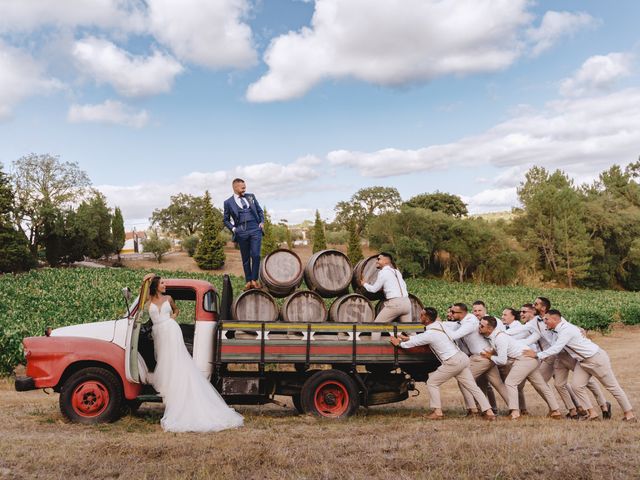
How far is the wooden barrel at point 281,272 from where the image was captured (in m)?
9.36

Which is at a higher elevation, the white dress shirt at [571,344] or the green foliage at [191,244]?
the green foliage at [191,244]

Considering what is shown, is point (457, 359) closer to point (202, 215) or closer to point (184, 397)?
point (184, 397)

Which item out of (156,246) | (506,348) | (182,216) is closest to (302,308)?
(506,348)

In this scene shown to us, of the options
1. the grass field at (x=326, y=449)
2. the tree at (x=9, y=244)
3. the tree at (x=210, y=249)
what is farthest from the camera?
the tree at (x=210, y=249)

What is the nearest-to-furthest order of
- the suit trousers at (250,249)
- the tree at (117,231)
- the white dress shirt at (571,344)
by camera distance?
the white dress shirt at (571,344) < the suit trousers at (250,249) < the tree at (117,231)

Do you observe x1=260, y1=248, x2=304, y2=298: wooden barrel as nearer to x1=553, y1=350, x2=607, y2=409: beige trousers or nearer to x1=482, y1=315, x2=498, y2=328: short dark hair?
x1=482, y1=315, x2=498, y2=328: short dark hair

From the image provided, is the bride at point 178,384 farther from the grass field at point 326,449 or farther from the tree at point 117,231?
the tree at point 117,231

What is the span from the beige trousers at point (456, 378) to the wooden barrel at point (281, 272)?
2600 millimetres

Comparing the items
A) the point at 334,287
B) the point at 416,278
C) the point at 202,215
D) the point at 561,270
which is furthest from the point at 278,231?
the point at 334,287

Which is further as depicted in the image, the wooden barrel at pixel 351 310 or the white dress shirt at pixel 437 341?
the wooden barrel at pixel 351 310

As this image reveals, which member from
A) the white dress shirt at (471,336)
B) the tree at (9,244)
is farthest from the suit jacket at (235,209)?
the tree at (9,244)

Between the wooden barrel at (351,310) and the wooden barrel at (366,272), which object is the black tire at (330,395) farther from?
the wooden barrel at (366,272)

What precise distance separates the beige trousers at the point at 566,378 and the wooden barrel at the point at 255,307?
446 cm

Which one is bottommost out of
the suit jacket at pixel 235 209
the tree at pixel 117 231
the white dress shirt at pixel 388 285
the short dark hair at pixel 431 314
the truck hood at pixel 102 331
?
the truck hood at pixel 102 331
